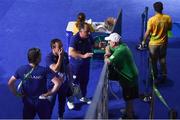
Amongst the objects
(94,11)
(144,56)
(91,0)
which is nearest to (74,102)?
(144,56)

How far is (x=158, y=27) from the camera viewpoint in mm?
10492

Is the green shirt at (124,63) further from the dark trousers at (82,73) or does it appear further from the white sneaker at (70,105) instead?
the white sneaker at (70,105)

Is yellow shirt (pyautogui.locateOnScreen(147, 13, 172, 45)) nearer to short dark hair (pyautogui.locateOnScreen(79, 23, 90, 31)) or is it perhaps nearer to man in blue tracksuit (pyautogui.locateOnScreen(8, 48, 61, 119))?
short dark hair (pyautogui.locateOnScreen(79, 23, 90, 31))

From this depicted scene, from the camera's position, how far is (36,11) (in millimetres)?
15883

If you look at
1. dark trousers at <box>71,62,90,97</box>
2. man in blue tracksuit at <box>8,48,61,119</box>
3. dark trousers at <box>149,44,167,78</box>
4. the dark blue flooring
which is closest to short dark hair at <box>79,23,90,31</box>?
dark trousers at <box>71,62,90,97</box>

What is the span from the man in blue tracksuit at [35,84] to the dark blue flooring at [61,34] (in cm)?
177

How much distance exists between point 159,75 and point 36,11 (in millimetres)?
6385

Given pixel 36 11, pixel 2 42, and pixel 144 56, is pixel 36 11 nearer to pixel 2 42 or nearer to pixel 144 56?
pixel 2 42

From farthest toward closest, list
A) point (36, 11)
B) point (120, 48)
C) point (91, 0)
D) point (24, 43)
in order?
point (91, 0) < point (36, 11) < point (24, 43) < point (120, 48)

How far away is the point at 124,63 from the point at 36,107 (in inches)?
74.2

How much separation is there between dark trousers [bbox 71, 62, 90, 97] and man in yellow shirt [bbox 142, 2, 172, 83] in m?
1.92

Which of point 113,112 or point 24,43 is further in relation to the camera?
point 24,43

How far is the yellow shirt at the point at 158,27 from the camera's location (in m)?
10.4

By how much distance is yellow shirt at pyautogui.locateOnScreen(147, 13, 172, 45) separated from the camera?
10.4 meters
